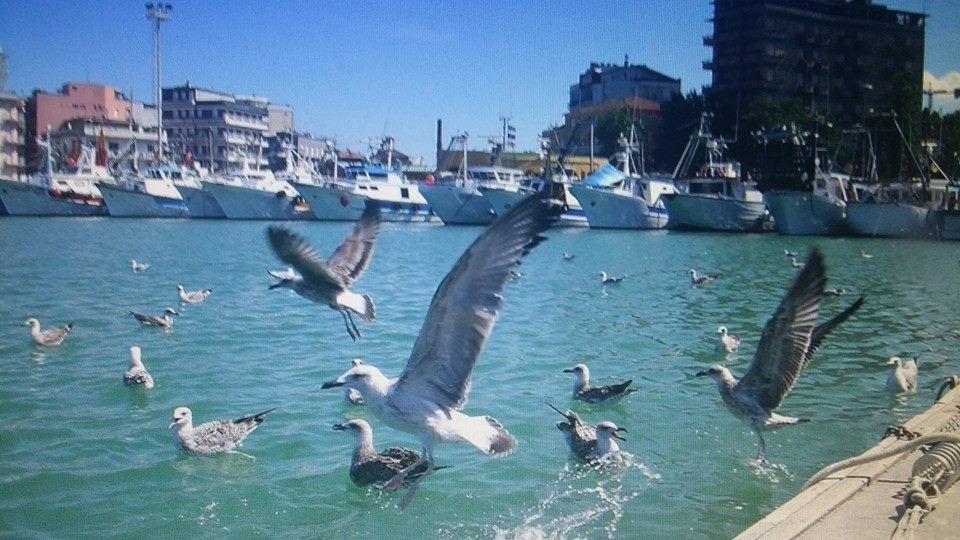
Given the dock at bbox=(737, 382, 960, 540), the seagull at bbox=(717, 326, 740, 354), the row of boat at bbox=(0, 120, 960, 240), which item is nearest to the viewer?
the dock at bbox=(737, 382, 960, 540)

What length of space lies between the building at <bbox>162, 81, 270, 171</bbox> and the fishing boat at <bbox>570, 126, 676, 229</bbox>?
27.4 meters

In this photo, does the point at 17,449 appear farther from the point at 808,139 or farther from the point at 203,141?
the point at 203,141

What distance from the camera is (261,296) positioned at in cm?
1886

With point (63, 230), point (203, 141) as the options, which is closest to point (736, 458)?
point (63, 230)

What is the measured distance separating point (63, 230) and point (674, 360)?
38061mm

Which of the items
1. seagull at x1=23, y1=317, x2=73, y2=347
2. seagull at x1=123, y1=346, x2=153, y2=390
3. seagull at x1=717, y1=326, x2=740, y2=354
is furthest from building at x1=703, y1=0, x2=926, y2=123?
seagull at x1=123, y1=346, x2=153, y2=390

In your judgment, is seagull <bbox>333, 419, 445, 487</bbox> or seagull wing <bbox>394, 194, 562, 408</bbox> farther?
seagull <bbox>333, 419, 445, 487</bbox>

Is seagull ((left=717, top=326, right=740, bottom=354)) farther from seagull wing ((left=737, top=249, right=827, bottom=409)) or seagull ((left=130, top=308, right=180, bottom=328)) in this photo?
seagull ((left=130, top=308, right=180, bottom=328))

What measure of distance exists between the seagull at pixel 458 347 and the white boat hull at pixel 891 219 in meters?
36.9

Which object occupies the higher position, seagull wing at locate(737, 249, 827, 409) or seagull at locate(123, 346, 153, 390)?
seagull wing at locate(737, 249, 827, 409)

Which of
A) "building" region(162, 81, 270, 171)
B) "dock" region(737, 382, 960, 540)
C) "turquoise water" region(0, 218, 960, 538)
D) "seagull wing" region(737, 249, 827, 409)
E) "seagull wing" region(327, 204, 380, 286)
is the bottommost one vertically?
"turquoise water" region(0, 218, 960, 538)

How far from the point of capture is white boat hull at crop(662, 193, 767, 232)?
1693 inches

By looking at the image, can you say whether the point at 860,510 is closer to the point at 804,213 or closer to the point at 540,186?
the point at 540,186

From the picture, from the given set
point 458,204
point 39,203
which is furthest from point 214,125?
point 458,204
